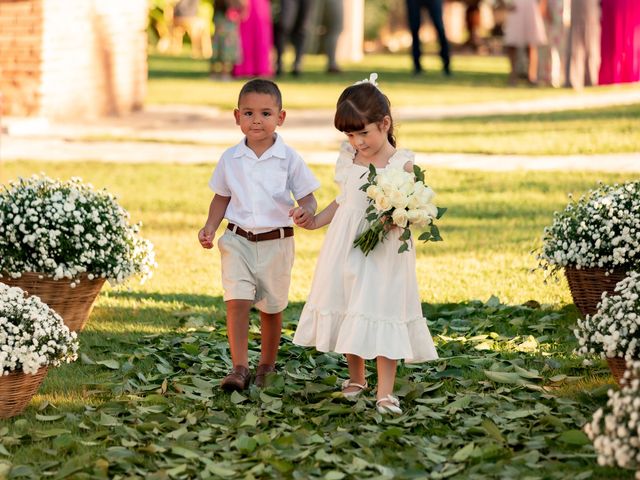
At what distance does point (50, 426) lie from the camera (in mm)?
4781

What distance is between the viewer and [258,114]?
532 centimetres

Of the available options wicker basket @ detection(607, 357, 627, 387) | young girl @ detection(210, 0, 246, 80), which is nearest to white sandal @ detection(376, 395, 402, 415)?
wicker basket @ detection(607, 357, 627, 387)

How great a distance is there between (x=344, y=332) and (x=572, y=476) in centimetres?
122

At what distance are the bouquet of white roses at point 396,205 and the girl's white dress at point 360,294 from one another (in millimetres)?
79

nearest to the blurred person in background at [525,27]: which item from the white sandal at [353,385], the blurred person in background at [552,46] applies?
the blurred person in background at [552,46]

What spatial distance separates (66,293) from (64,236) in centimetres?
26

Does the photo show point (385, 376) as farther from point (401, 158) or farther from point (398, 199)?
point (401, 158)

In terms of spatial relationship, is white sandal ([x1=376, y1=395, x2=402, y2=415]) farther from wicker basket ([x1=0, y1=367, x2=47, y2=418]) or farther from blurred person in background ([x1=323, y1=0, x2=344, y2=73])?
blurred person in background ([x1=323, y1=0, x2=344, y2=73])

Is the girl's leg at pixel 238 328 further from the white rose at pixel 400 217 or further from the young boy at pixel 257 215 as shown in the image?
the white rose at pixel 400 217

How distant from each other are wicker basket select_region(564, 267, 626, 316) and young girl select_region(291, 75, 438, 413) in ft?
4.01

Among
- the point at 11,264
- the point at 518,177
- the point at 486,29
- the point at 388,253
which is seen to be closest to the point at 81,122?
the point at 518,177

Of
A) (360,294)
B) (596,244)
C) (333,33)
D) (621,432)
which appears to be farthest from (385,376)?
(333,33)

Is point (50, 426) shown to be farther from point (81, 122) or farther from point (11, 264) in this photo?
point (81, 122)

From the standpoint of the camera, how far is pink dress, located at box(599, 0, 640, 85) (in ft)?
53.0
